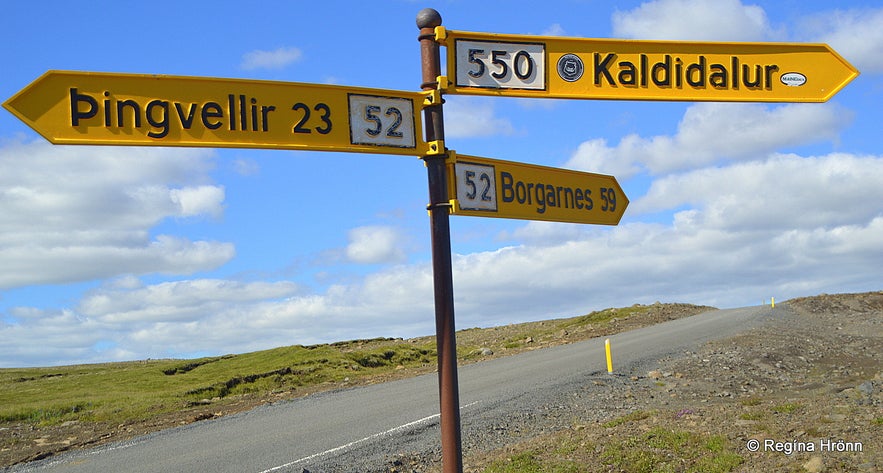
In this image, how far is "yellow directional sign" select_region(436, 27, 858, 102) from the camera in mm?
4367

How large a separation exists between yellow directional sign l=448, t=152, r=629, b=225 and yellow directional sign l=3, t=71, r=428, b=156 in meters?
0.33

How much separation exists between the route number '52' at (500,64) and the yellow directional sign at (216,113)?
353mm

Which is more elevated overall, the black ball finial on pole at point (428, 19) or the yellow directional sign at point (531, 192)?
the black ball finial on pole at point (428, 19)

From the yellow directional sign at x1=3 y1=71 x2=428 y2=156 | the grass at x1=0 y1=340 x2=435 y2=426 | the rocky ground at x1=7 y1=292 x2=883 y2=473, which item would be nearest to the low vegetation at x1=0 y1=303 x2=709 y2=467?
the grass at x1=0 y1=340 x2=435 y2=426

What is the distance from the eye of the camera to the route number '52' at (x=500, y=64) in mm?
4312

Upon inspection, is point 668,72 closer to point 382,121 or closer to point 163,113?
point 382,121

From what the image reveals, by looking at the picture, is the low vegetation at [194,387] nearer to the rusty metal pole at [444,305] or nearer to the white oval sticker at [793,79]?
the rusty metal pole at [444,305]

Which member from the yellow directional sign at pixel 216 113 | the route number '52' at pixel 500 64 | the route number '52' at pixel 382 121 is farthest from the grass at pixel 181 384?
the route number '52' at pixel 500 64

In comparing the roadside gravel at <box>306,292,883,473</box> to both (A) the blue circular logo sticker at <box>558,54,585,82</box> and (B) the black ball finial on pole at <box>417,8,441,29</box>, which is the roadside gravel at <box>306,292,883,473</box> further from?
(B) the black ball finial on pole at <box>417,8,441,29</box>

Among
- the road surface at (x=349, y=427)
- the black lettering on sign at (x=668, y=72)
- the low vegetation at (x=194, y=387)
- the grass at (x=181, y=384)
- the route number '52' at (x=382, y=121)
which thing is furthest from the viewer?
the grass at (x=181, y=384)

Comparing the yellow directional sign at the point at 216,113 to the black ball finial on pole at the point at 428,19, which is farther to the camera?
the black ball finial on pole at the point at 428,19

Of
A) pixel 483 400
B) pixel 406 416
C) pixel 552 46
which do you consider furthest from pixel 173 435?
pixel 552 46

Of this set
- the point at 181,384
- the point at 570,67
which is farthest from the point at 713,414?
the point at 181,384

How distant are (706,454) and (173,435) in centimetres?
1053
